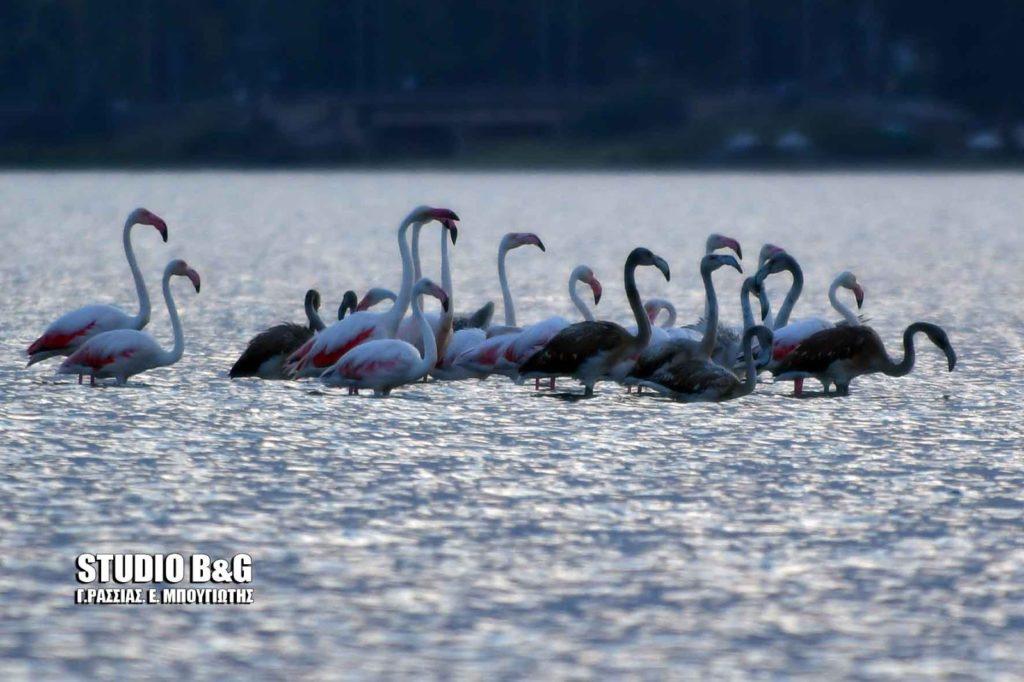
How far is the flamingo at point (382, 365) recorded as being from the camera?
17.6m

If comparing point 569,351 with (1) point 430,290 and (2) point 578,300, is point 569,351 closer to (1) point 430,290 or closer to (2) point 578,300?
(1) point 430,290

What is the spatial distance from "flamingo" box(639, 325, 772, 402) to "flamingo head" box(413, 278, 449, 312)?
1.88 metres

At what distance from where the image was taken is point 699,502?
1327 cm

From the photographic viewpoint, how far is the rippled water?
32.7ft

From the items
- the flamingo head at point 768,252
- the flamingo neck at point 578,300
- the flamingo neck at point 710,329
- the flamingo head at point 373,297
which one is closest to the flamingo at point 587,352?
the flamingo neck at point 710,329

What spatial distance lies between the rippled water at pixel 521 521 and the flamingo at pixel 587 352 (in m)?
0.29

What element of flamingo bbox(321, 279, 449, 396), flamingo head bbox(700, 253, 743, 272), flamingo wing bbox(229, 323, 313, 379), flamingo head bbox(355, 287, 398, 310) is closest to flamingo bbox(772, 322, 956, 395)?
flamingo head bbox(700, 253, 743, 272)

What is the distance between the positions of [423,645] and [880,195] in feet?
279

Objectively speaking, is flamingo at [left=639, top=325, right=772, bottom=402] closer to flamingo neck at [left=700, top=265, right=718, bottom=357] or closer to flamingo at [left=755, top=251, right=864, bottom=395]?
flamingo neck at [left=700, top=265, right=718, bottom=357]

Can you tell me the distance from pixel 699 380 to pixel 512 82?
111 meters

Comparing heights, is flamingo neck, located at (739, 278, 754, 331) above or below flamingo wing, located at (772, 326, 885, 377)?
above

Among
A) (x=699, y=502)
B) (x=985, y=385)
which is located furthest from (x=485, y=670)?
(x=985, y=385)

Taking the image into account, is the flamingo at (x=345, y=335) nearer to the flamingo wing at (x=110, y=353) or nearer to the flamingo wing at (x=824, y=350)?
the flamingo wing at (x=110, y=353)

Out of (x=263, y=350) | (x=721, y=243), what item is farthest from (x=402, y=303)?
(x=721, y=243)
